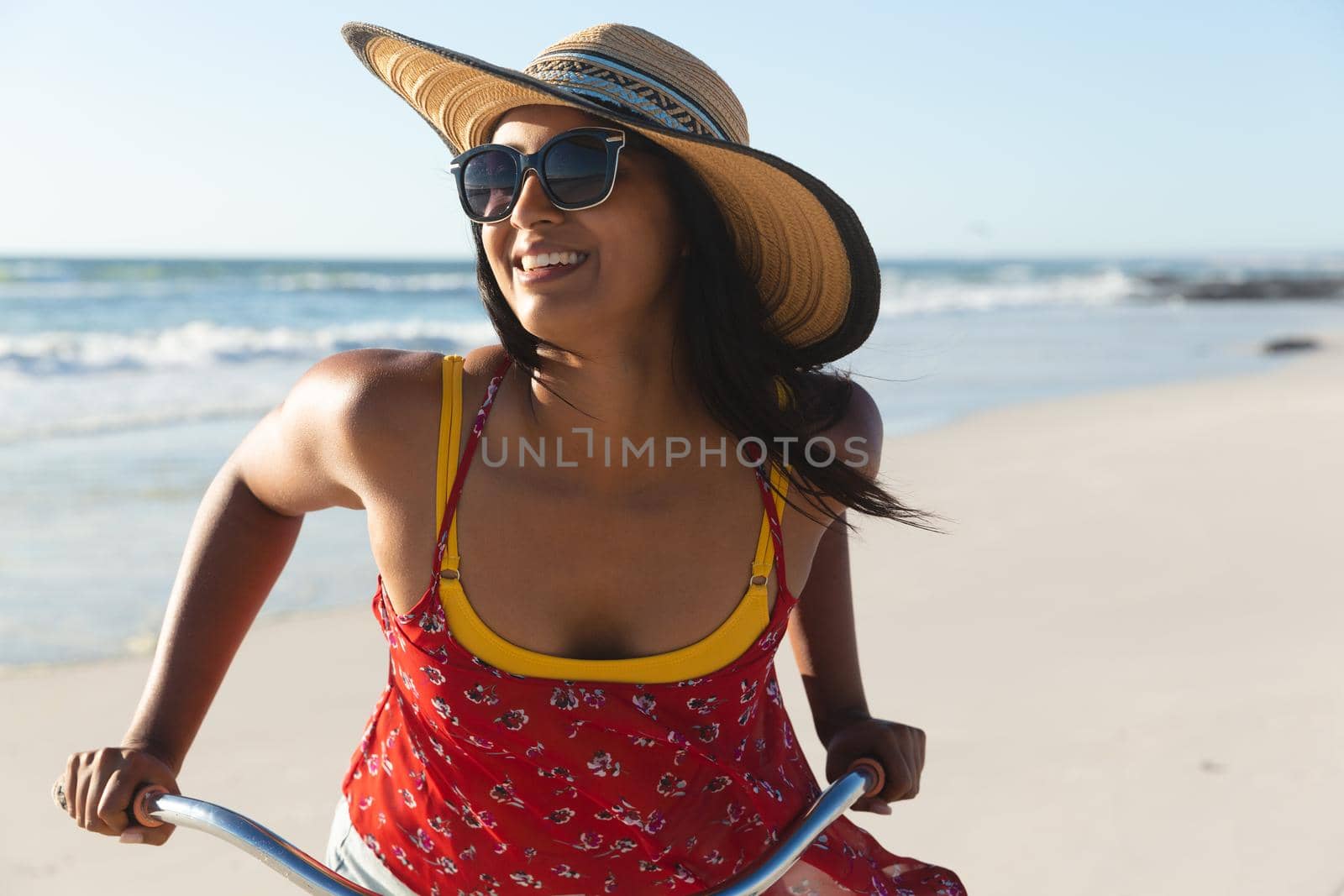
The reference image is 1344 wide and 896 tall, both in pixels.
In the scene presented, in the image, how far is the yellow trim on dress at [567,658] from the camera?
167cm

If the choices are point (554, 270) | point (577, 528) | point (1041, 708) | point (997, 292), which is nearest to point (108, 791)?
point (577, 528)

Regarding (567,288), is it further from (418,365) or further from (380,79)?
(380,79)

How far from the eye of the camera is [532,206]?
5.73 ft

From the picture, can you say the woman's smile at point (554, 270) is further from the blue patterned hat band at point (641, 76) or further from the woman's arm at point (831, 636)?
the woman's arm at point (831, 636)

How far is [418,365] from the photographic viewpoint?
5.86 feet

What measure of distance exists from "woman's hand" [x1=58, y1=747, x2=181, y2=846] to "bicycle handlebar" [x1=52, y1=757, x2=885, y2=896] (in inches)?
0.5

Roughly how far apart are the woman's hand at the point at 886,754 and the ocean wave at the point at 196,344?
11736 millimetres

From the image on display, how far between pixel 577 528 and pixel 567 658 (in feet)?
0.64

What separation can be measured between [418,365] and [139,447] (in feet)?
25.5

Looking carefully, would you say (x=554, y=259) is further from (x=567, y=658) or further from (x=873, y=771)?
(x=873, y=771)

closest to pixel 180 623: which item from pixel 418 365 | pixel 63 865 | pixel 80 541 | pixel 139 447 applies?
pixel 418 365

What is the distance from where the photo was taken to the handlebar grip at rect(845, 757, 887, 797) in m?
1.82

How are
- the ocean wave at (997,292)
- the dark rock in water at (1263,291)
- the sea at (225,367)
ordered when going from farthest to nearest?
the dark rock in water at (1263,291) → the ocean wave at (997,292) → the sea at (225,367)

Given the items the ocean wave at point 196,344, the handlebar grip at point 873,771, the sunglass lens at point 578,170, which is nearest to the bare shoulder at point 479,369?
the sunglass lens at point 578,170
